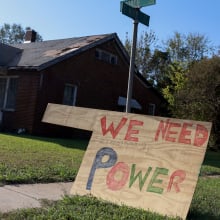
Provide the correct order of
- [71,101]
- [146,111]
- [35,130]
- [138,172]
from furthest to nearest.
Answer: [146,111], [71,101], [35,130], [138,172]

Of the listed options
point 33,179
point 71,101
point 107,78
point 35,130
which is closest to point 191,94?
point 107,78

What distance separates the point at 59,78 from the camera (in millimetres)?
19188

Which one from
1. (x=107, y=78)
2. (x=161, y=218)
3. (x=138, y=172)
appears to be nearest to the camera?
(x=161, y=218)

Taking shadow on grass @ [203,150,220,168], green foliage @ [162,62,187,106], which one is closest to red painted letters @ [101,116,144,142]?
shadow on grass @ [203,150,220,168]

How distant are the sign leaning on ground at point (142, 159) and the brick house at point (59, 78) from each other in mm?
12046

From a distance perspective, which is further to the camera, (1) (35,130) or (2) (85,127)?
(1) (35,130)

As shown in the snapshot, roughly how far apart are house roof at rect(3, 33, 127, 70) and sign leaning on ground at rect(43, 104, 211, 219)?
39.5 ft

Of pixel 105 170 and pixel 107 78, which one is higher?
pixel 107 78

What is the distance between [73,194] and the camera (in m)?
6.06

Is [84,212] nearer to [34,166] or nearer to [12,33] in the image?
[34,166]

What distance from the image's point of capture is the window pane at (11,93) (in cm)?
1977

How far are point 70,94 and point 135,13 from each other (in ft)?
40.1

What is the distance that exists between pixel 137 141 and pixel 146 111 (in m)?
19.4

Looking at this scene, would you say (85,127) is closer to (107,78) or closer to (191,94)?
(107,78)
